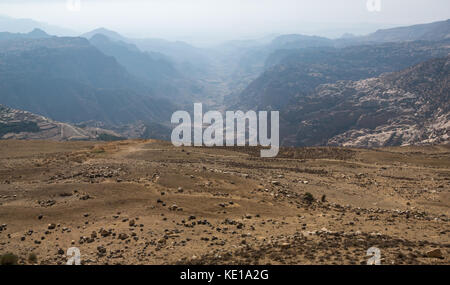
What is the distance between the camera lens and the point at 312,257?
464 inches

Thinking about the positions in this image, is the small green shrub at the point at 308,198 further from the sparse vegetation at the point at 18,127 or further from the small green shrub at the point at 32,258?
the sparse vegetation at the point at 18,127

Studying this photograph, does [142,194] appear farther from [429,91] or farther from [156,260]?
[429,91]

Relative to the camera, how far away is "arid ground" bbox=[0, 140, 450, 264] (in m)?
12.7

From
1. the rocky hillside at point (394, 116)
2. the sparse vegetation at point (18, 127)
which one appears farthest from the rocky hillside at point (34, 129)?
the rocky hillside at point (394, 116)

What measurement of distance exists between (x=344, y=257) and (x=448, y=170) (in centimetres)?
2666

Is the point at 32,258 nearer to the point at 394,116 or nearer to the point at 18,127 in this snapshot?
the point at 18,127

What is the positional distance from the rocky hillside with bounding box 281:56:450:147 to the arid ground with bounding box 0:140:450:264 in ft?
362

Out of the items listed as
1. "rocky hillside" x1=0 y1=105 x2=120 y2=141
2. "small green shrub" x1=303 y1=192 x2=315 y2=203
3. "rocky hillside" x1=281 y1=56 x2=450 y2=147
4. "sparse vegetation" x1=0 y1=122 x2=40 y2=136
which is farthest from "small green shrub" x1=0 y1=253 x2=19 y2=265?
"sparse vegetation" x1=0 y1=122 x2=40 y2=136

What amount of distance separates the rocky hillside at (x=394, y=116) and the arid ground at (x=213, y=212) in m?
110

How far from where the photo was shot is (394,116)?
535ft

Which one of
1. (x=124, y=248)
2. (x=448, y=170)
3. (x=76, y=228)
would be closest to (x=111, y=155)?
(x=76, y=228)

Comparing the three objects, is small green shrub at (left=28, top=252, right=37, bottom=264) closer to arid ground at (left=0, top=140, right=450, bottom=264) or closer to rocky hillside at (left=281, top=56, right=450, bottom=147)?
arid ground at (left=0, top=140, right=450, bottom=264)

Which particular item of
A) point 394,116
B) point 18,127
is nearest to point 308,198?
point 18,127

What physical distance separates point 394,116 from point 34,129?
158031 mm
